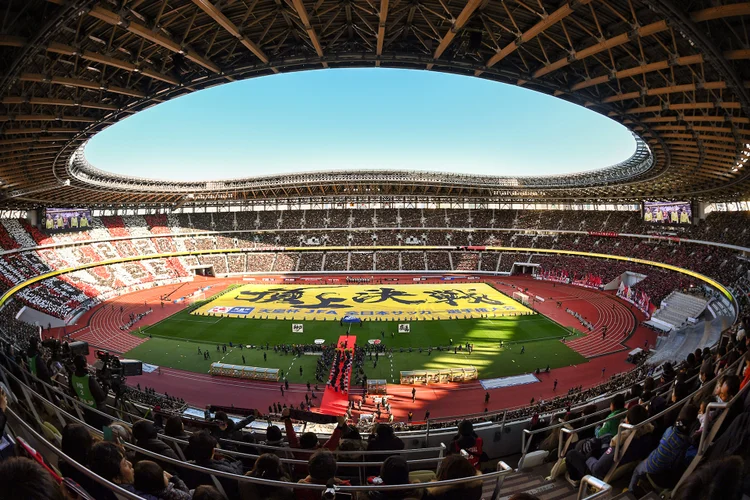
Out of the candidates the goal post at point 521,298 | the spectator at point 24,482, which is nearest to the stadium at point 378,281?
the spectator at point 24,482

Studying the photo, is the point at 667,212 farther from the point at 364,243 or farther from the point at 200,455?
the point at 200,455

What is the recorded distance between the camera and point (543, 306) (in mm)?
43969

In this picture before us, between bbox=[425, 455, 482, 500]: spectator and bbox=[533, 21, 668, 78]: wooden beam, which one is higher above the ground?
bbox=[533, 21, 668, 78]: wooden beam

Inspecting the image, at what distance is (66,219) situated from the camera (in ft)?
178

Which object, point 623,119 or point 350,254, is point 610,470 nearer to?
point 623,119

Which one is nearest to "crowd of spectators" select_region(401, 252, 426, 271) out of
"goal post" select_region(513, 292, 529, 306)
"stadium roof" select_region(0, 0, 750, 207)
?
"goal post" select_region(513, 292, 529, 306)

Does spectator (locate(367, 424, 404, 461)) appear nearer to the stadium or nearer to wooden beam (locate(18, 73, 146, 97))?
the stadium

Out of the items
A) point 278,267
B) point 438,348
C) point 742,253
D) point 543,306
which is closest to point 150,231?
point 278,267

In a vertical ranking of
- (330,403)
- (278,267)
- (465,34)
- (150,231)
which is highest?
(465,34)

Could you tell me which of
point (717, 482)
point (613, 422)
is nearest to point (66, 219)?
point (613, 422)

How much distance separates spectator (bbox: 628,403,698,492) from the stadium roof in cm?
854

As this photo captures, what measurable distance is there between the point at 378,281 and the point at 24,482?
190 ft

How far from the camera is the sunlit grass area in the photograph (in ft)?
92.9

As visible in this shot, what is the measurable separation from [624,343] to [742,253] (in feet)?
54.2
